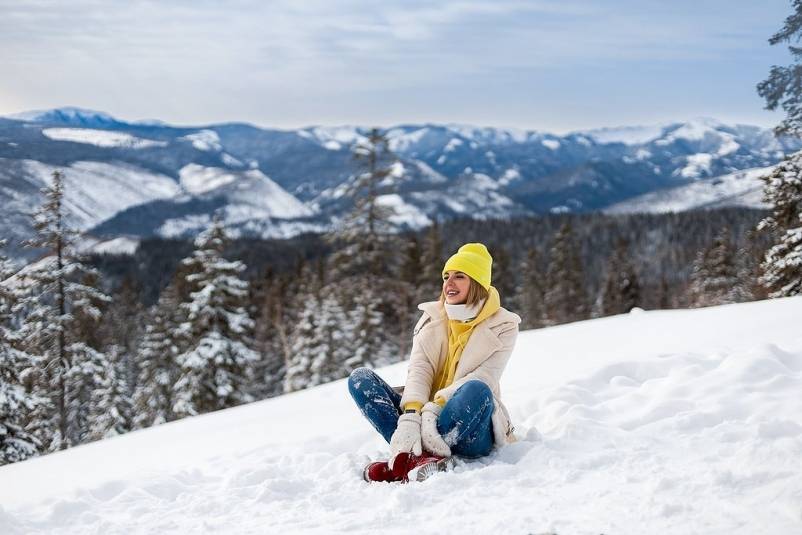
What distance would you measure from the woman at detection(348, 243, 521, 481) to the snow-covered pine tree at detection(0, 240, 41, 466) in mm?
12972

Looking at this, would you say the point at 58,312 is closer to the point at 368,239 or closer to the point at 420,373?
the point at 368,239

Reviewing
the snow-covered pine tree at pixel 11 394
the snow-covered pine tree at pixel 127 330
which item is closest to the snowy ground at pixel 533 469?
the snow-covered pine tree at pixel 11 394

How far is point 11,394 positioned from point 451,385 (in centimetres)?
1371

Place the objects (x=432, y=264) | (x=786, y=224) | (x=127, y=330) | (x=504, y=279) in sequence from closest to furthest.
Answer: (x=786, y=224), (x=432, y=264), (x=504, y=279), (x=127, y=330)

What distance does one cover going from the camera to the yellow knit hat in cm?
470

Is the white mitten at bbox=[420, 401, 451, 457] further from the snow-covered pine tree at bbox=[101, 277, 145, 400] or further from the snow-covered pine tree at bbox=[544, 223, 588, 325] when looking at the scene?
the snow-covered pine tree at bbox=[544, 223, 588, 325]

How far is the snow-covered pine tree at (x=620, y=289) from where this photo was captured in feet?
141

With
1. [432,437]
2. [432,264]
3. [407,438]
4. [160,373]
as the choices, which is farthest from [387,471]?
[432,264]

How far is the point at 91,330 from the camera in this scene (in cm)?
2270

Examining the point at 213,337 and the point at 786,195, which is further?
the point at 213,337

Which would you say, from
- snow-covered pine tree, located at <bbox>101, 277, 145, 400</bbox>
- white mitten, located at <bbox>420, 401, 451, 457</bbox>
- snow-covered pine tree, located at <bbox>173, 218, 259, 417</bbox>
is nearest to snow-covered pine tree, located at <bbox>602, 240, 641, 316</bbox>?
snow-covered pine tree, located at <bbox>173, 218, 259, 417</bbox>

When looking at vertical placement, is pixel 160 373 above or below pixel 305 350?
below

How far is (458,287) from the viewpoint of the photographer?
15.6 ft

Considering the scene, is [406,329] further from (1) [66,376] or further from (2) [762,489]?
(2) [762,489]
